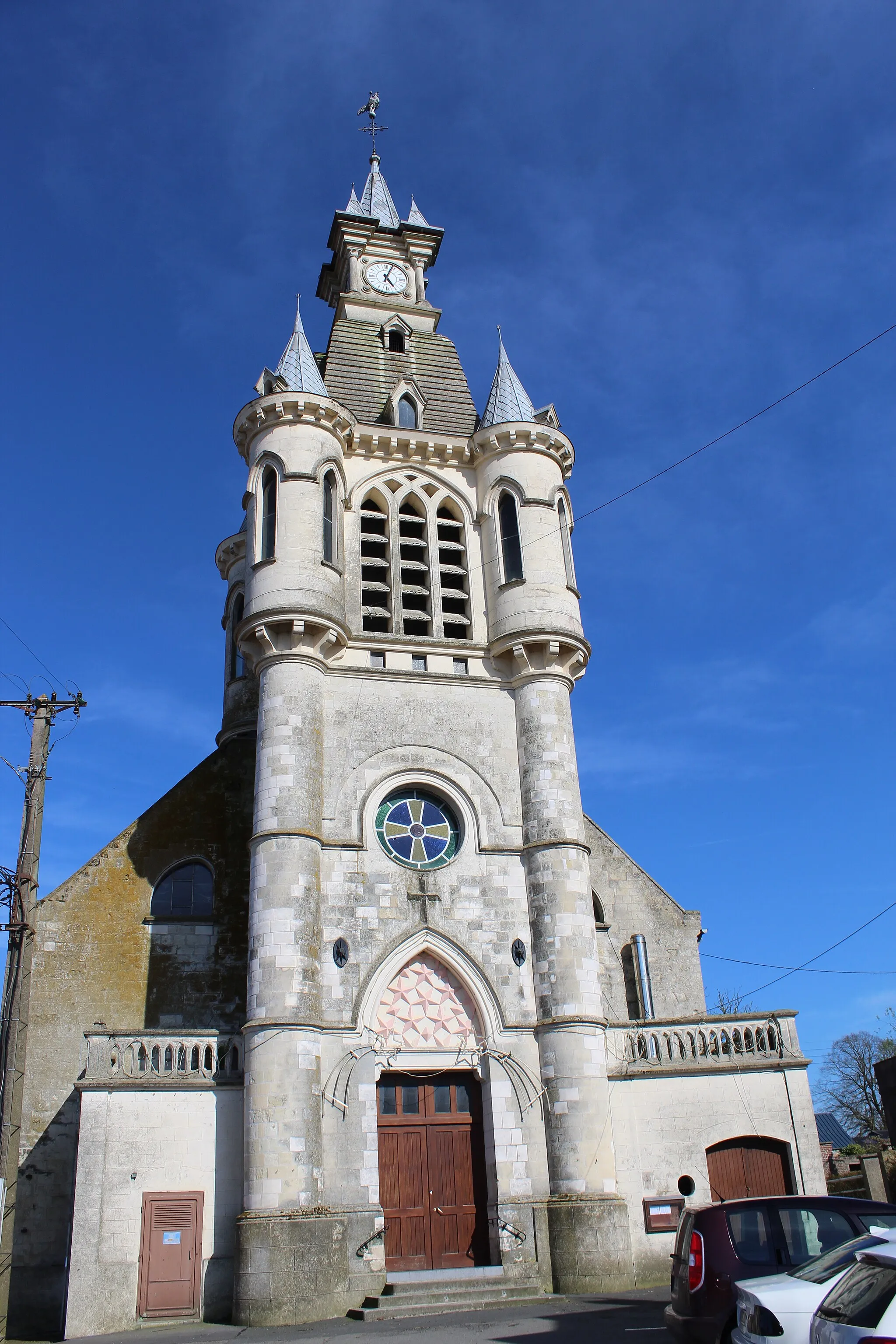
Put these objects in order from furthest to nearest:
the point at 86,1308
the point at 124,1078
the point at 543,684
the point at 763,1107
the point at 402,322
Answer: the point at 402,322
the point at 543,684
the point at 763,1107
the point at 124,1078
the point at 86,1308

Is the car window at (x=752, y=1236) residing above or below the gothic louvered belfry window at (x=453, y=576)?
below

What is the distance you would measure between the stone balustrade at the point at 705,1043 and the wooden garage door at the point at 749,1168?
1336mm

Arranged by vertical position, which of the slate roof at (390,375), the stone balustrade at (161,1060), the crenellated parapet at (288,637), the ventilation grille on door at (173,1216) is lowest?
the ventilation grille on door at (173,1216)

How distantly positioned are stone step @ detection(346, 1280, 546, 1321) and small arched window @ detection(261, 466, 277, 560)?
13.3 m

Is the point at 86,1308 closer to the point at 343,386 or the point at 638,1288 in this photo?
the point at 638,1288

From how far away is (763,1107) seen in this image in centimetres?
1984

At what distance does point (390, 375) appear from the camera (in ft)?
90.9

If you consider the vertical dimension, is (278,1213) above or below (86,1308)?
above

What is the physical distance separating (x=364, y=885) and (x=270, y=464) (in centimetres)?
925

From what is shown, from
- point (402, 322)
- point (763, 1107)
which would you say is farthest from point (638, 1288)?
point (402, 322)

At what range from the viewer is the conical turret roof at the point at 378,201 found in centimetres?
3450

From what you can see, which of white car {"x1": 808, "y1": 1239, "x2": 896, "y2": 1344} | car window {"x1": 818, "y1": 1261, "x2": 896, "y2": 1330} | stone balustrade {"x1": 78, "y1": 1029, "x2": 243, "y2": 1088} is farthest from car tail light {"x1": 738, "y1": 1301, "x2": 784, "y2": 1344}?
stone balustrade {"x1": 78, "y1": 1029, "x2": 243, "y2": 1088}

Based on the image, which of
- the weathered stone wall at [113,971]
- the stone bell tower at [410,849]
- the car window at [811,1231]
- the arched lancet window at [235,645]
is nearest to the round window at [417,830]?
the stone bell tower at [410,849]

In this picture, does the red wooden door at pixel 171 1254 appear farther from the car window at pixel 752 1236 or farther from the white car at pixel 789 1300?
the white car at pixel 789 1300
